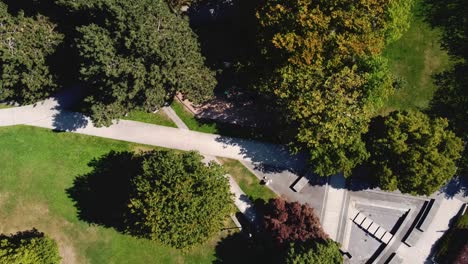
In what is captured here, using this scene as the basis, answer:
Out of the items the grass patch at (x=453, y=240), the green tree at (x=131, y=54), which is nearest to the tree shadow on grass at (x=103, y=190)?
the green tree at (x=131, y=54)

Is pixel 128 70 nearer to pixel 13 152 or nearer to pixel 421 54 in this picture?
pixel 13 152

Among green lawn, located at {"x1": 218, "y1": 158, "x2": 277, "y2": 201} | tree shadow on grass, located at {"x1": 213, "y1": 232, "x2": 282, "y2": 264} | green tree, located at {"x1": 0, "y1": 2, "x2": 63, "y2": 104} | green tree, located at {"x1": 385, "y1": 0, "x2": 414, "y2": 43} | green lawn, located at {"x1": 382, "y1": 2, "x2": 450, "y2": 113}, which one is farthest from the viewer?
green lawn, located at {"x1": 218, "y1": 158, "x2": 277, "y2": 201}

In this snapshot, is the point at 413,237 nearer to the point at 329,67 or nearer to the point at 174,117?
the point at 329,67

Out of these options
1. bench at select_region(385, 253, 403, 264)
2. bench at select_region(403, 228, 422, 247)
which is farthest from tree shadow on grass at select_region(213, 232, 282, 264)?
bench at select_region(403, 228, 422, 247)

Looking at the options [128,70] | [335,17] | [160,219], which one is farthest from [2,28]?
[335,17]

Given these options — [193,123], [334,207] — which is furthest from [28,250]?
[334,207]

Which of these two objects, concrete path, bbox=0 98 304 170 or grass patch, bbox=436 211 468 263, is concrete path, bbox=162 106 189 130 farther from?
grass patch, bbox=436 211 468 263
